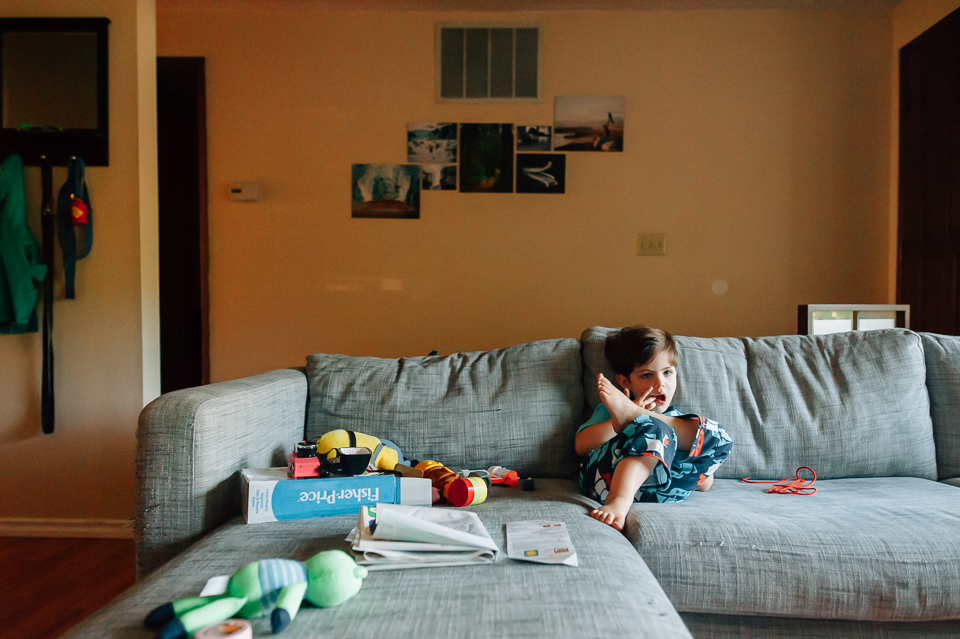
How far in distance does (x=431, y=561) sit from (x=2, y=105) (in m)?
2.62

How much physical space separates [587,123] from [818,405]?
181cm

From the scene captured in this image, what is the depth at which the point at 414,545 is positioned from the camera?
0.95 meters

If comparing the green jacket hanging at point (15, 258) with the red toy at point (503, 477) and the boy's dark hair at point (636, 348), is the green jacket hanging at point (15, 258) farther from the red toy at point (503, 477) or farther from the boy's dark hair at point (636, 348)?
the boy's dark hair at point (636, 348)

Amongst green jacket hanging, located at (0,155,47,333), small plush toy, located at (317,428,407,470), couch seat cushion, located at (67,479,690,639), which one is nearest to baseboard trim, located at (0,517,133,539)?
green jacket hanging, located at (0,155,47,333)

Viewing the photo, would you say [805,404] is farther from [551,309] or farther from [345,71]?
[345,71]

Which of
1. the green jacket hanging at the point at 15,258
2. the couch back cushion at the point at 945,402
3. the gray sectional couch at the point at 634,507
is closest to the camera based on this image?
the gray sectional couch at the point at 634,507

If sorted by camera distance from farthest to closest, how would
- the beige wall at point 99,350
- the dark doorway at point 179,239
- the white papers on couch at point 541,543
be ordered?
the dark doorway at point 179,239 < the beige wall at point 99,350 < the white papers on couch at point 541,543

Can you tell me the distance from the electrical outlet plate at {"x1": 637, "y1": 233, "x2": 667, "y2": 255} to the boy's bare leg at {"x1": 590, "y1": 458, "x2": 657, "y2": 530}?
1.75m

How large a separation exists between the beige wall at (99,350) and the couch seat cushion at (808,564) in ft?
6.88

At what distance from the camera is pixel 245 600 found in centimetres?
76

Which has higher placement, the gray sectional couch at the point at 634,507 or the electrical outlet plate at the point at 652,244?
the electrical outlet plate at the point at 652,244

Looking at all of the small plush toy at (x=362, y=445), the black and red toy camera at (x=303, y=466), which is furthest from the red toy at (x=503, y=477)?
the black and red toy camera at (x=303, y=466)

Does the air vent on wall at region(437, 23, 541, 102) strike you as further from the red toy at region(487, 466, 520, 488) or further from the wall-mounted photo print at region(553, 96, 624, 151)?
the red toy at region(487, 466, 520, 488)

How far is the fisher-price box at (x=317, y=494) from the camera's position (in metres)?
1.17
